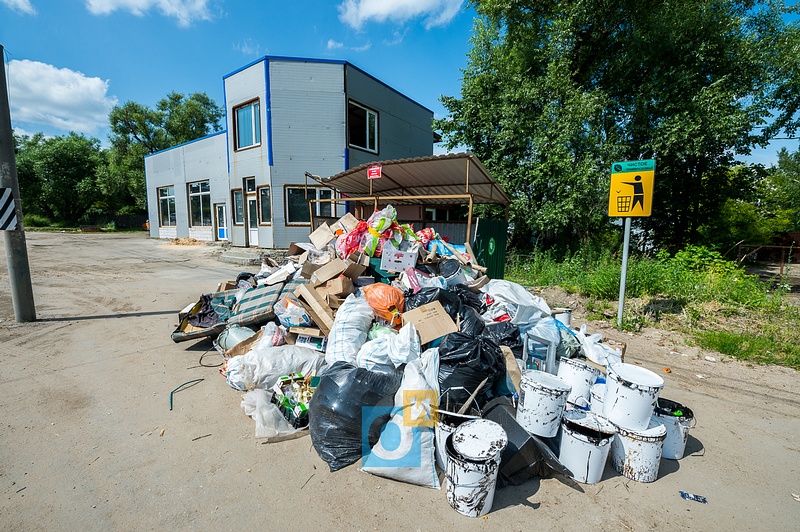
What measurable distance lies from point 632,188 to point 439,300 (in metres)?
3.64

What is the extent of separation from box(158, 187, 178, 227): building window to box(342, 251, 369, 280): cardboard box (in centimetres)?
1902

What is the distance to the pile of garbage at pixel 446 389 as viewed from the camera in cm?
234

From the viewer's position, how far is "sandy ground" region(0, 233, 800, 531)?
6.73 feet

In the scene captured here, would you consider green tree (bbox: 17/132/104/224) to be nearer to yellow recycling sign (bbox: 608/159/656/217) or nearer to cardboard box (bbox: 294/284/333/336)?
cardboard box (bbox: 294/284/333/336)

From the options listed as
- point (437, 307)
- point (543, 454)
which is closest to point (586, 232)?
point (437, 307)

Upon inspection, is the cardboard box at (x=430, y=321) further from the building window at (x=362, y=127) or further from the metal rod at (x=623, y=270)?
the building window at (x=362, y=127)

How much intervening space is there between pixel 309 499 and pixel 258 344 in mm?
2143

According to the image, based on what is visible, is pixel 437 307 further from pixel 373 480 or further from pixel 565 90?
pixel 565 90

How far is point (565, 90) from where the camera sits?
391 inches

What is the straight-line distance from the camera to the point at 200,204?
17594mm

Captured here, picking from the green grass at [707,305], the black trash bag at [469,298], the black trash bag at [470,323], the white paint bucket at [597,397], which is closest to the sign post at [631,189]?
the green grass at [707,305]

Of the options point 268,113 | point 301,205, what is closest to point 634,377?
point 301,205

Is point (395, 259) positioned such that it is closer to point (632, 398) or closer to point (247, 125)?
point (632, 398)

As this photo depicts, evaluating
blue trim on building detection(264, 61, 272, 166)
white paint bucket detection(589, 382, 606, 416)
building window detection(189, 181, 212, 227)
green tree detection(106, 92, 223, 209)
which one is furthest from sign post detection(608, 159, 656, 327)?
green tree detection(106, 92, 223, 209)
